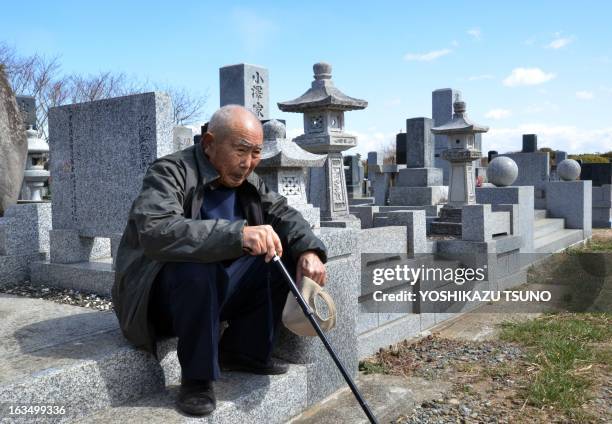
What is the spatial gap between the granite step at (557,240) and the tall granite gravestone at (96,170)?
724 centimetres

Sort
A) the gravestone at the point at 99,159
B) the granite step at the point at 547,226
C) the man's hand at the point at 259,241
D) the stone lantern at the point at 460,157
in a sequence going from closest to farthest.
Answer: the man's hand at the point at 259,241
the gravestone at the point at 99,159
the stone lantern at the point at 460,157
the granite step at the point at 547,226

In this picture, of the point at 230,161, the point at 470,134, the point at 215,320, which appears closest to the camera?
the point at 215,320

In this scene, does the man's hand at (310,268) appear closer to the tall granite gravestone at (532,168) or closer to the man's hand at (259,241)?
the man's hand at (259,241)

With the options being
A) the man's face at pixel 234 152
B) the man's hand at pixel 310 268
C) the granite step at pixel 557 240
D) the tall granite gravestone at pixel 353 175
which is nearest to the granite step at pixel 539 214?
the granite step at pixel 557 240

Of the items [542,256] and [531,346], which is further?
[542,256]

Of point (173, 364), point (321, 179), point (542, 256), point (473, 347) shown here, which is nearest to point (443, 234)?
point (542, 256)

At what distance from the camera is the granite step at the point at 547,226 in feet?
35.5

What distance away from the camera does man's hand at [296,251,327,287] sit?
2.85 meters

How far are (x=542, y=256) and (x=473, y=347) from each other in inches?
198

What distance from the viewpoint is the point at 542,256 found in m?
9.52

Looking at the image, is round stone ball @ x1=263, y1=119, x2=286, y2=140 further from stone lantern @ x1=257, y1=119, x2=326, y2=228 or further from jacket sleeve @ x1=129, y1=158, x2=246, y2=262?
jacket sleeve @ x1=129, y1=158, x2=246, y2=262

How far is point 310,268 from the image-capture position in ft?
9.36

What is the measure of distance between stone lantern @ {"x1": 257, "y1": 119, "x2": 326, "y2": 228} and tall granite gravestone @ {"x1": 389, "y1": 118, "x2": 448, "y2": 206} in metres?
6.49

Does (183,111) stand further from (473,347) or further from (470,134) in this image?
(473,347)
